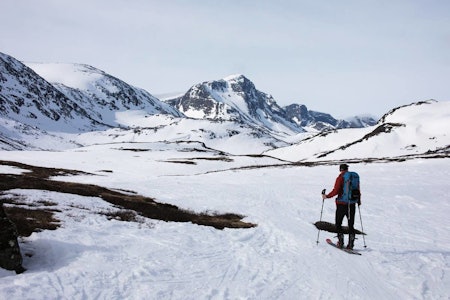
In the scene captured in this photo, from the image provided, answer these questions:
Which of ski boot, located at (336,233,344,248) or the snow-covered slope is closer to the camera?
ski boot, located at (336,233,344,248)

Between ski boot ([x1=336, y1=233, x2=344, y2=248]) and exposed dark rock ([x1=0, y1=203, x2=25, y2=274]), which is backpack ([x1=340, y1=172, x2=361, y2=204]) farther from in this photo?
exposed dark rock ([x1=0, y1=203, x2=25, y2=274])

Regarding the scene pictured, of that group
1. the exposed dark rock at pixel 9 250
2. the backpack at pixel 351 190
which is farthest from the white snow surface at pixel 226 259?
the backpack at pixel 351 190

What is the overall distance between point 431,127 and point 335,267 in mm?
180691

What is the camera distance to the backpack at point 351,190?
649 inches

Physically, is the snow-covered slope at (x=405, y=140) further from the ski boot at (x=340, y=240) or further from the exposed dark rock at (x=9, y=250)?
the exposed dark rock at (x=9, y=250)

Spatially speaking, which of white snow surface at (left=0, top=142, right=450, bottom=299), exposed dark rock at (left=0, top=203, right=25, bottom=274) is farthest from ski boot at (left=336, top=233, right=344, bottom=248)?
exposed dark rock at (left=0, top=203, right=25, bottom=274)

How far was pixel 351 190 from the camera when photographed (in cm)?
1652

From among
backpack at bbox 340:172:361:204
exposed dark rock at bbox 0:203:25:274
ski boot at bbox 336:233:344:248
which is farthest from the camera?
ski boot at bbox 336:233:344:248

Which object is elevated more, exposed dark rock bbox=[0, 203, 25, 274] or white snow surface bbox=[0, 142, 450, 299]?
exposed dark rock bbox=[0, 203, 25, 274]

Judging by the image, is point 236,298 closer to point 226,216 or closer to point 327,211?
point 226,216

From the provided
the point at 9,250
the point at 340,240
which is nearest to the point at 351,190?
the point at 340,240

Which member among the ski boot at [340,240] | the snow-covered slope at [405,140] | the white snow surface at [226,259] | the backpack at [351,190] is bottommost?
the white snow surface at [226,259]

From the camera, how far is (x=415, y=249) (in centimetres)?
1756

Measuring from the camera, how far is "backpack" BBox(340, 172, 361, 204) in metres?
16.5
